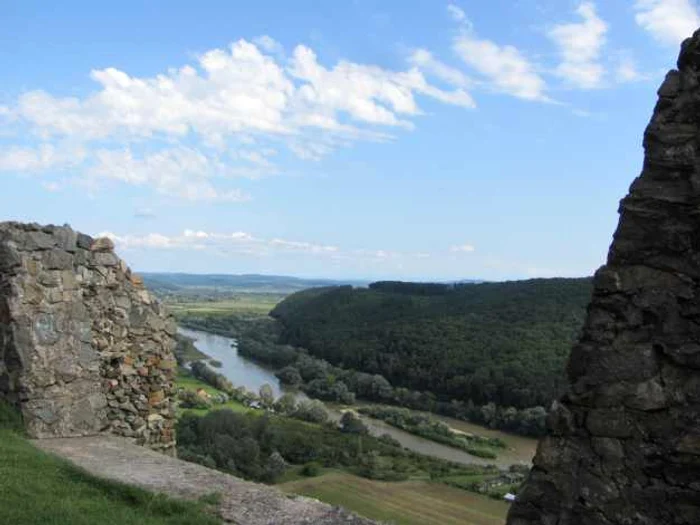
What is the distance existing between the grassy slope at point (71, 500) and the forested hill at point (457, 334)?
24.8 metres

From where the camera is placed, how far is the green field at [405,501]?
12.5 metres

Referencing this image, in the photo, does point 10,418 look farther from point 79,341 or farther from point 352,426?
point 352,426

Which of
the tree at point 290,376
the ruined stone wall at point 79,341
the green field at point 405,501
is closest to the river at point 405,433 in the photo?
the tree at point 290,376

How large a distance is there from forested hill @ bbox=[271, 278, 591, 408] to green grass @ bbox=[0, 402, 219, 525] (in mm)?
24763

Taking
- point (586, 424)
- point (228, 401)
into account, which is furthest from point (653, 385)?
point (228, 401)

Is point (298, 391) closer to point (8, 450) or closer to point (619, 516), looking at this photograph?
point (8, 450)

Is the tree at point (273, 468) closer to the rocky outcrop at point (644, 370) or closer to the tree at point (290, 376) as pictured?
the rocky outcrop at point (644, 370)

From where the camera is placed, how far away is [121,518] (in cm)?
445

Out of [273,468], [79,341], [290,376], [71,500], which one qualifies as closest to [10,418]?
[79,341]

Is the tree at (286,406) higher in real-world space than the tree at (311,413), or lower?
higher

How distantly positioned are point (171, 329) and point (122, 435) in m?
1.26

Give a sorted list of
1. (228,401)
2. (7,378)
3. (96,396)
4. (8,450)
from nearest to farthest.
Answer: (8,450), (7,378), (96,396), (228,401)

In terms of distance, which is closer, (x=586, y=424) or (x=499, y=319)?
(x=586, y=424)

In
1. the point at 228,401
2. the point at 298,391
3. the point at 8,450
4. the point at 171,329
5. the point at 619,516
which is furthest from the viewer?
the point at 298,391
